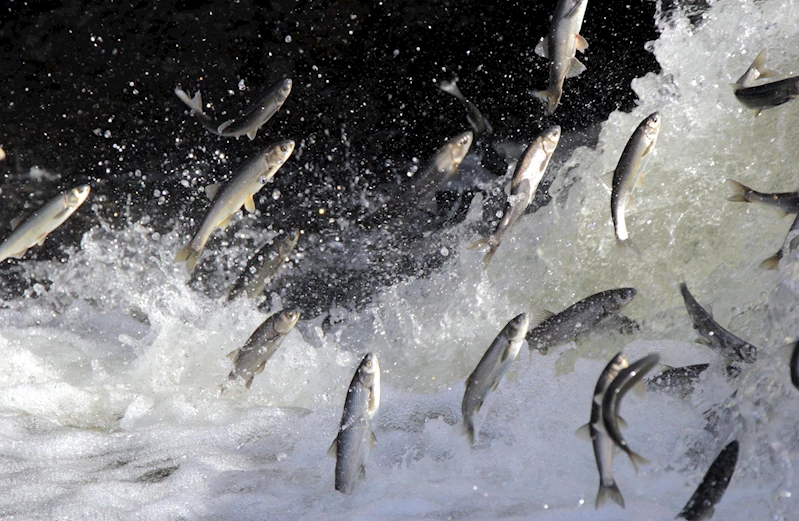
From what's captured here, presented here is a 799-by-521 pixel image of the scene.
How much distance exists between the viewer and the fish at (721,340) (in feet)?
10.4

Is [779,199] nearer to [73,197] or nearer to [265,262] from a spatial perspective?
[265,262]

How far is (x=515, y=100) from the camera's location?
623cm

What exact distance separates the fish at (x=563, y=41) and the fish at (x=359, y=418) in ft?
5.10

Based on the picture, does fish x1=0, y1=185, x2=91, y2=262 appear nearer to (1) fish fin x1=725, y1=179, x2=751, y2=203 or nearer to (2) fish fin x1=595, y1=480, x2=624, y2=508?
(2) fish fin x1=595, y1=480, x2=624, y2=508

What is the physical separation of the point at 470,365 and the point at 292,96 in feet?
9.50

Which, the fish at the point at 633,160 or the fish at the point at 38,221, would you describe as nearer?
the fish at the point at 633,160

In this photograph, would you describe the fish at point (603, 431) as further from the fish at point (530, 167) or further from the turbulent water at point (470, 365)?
the fish at point (530, 167)

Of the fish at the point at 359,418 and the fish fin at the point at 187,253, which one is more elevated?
the fish fin at the point at 187,253

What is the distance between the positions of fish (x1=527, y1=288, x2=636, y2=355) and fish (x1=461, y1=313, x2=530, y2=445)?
0.60 m

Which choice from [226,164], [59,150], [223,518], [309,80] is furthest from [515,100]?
[223,518]

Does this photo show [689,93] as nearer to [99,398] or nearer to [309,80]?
[309,80]

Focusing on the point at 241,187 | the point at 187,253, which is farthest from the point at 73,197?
the point at 241,187

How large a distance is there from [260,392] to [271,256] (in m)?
0.77

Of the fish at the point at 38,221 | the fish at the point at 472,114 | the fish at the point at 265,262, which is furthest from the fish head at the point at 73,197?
the fish at the point at 472,114
